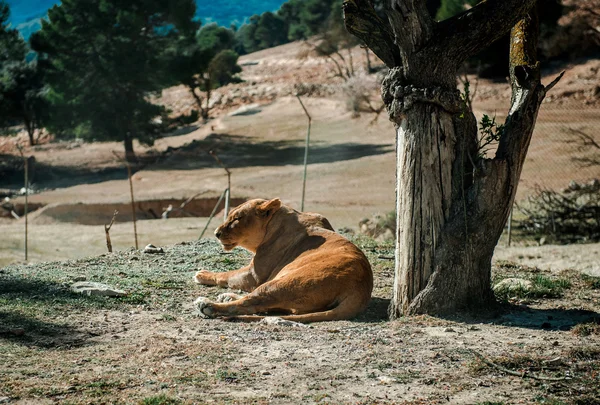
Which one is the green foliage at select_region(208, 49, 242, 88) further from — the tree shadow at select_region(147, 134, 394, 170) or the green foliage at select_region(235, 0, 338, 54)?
the green foliage at select_region(235, 0, 338, 54)

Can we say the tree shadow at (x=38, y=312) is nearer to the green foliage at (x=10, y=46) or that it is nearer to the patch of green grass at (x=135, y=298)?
the patch of green grass at (x=135, y=298)

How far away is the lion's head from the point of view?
8.66 metres

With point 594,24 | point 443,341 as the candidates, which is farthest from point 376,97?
point 443,341

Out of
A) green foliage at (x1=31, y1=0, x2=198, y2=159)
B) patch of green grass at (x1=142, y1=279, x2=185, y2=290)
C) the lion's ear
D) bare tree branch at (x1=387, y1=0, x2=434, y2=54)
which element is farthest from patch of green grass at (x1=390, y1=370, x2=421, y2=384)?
green foliage at (x1=31, y1=0, x2=198, y2=159)

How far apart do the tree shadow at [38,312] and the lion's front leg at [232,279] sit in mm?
1351

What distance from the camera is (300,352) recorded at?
6145 mm

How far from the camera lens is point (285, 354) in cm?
609

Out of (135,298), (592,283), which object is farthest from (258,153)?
(135,298)

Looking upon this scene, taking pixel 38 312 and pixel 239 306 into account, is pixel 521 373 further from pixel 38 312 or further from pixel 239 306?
pixel 38 312

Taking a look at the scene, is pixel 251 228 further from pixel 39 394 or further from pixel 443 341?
pixel 39 394

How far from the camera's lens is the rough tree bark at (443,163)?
709 cm

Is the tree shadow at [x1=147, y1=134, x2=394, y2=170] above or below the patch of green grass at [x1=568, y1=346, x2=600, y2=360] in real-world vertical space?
above

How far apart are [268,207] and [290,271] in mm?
1036

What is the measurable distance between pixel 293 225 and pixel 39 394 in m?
3.93
